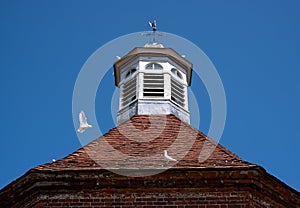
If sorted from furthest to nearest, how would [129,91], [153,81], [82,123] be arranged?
[129,91] < [153,81] < [82,123]

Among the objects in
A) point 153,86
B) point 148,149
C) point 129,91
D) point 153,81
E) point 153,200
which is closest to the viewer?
point 153,200

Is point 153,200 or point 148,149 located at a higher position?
point 148,149

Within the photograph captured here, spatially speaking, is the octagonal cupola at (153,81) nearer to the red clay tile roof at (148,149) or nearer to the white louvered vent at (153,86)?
the white louvered vent at (153,86)

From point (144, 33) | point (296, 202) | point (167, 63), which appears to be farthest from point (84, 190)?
point (144, 33)

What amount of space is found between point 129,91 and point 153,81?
0.61m

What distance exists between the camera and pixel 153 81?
14383 millimetres

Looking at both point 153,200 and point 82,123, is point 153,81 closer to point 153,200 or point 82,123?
point 82,123

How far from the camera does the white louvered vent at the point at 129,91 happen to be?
47.1ft

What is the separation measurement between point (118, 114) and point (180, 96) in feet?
5.05

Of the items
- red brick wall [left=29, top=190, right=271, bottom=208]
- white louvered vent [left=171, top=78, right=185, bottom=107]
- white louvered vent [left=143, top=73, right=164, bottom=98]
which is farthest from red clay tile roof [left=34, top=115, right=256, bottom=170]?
white louvered vent [left=171, top=78, right=185, bottom=107]

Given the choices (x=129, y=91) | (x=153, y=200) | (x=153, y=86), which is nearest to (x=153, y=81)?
(x=153, y=86)

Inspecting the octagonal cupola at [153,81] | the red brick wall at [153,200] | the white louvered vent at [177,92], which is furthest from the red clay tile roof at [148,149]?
the white louvered vent at [177,92]

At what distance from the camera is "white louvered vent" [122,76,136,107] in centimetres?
1437

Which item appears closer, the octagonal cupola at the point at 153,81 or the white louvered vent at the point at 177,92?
the octagonal cupola at the point at 153,81
